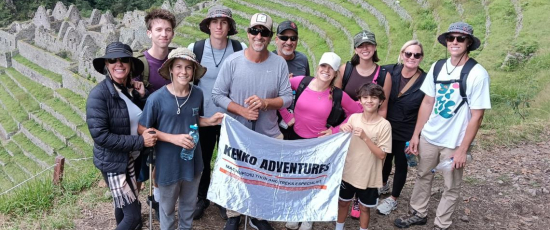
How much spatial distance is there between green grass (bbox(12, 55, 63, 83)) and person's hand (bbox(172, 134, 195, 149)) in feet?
74.4

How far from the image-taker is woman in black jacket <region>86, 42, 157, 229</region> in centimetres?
360

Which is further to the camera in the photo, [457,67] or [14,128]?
[14,128]

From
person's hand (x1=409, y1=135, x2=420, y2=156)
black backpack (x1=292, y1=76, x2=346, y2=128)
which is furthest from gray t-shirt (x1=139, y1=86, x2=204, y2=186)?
person's hand (x1=409, y1=135, x2=420, y2=156)

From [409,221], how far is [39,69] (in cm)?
2614

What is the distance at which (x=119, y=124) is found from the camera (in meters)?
3.70

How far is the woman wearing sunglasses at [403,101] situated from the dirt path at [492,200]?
425 mm

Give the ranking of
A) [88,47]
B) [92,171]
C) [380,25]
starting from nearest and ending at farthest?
[92,171], [380,25], [88,47]

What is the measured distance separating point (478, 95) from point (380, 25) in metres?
15.1

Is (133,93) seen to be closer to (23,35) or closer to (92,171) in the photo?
(92,171)

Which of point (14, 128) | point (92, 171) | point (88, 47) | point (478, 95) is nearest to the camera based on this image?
point (478, 95)

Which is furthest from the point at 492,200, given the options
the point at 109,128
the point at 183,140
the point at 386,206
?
the point at 109,128


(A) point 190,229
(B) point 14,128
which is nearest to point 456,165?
(A) point 190,229

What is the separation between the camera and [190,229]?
4.08 metres

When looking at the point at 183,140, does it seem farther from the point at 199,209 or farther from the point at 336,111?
the point at 336,111
